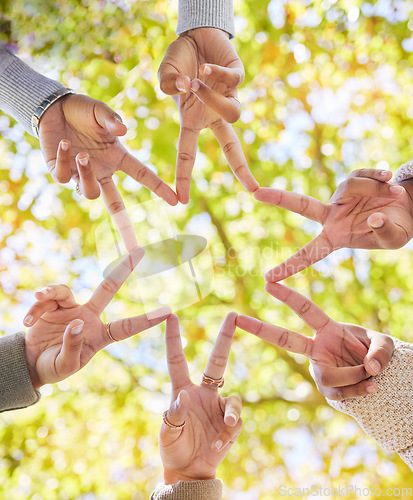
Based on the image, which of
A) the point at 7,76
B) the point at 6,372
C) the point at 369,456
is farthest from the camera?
the point at 369,456

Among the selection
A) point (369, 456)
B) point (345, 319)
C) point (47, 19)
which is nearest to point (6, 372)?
point (47, 19)

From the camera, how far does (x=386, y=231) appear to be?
0.82 m

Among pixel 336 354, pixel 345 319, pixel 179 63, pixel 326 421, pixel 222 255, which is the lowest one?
pixel 326 421

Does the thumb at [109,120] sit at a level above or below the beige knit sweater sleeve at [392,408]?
above

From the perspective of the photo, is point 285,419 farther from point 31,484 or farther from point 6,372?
point 6,372

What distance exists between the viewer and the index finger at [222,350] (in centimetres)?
100

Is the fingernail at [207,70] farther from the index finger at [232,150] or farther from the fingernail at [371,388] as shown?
the fingernail at [371,388]

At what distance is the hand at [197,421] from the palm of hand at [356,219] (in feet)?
1.03

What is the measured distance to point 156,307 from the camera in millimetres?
1104

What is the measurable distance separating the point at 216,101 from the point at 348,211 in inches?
15.5

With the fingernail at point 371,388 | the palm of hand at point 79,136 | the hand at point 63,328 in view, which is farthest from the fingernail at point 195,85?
the fingernail at point 371,388

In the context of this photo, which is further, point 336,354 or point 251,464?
point 251,464

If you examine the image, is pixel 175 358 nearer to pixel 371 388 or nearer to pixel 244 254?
pixel 371 388

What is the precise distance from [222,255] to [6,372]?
4.42 feet
